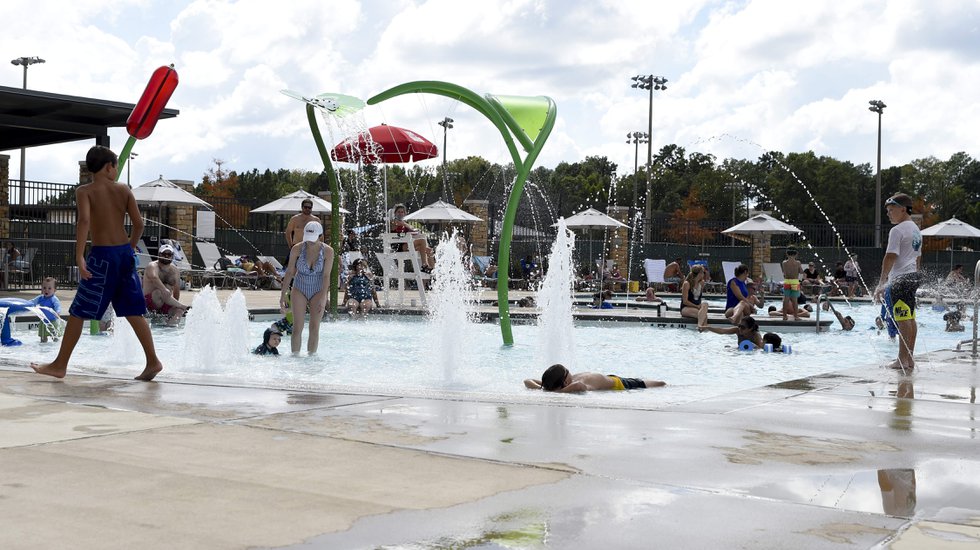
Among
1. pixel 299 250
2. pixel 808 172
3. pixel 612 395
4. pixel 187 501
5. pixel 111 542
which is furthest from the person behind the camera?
pixel 808 172

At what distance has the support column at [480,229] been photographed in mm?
34781

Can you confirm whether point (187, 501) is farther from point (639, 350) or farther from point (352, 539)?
point (639, 350)

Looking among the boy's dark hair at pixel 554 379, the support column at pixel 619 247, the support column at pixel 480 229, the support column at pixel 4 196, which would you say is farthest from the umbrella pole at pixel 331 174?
the support column at pixel 619 247

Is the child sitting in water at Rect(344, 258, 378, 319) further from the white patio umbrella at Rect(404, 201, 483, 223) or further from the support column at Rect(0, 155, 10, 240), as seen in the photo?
the white patio umbrella at Rect(404, 201, 483, 223)

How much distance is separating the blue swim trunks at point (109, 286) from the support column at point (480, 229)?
27.6m

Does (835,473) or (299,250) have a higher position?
(299,250)

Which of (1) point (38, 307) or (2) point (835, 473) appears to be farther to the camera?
(1) point (38, 307)

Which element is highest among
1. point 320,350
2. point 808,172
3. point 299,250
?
point 808,172

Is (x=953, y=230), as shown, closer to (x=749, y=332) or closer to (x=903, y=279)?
(x=749, y=332)

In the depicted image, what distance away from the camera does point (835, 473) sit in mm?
4203

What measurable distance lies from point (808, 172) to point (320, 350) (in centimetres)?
6944

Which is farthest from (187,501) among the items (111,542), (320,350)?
(320,350)

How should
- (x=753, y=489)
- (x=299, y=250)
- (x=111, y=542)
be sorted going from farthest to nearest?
(x=299, y=250), (x=753, y=489), (x=111, y=542)

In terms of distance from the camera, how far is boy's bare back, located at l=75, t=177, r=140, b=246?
7.05 m
